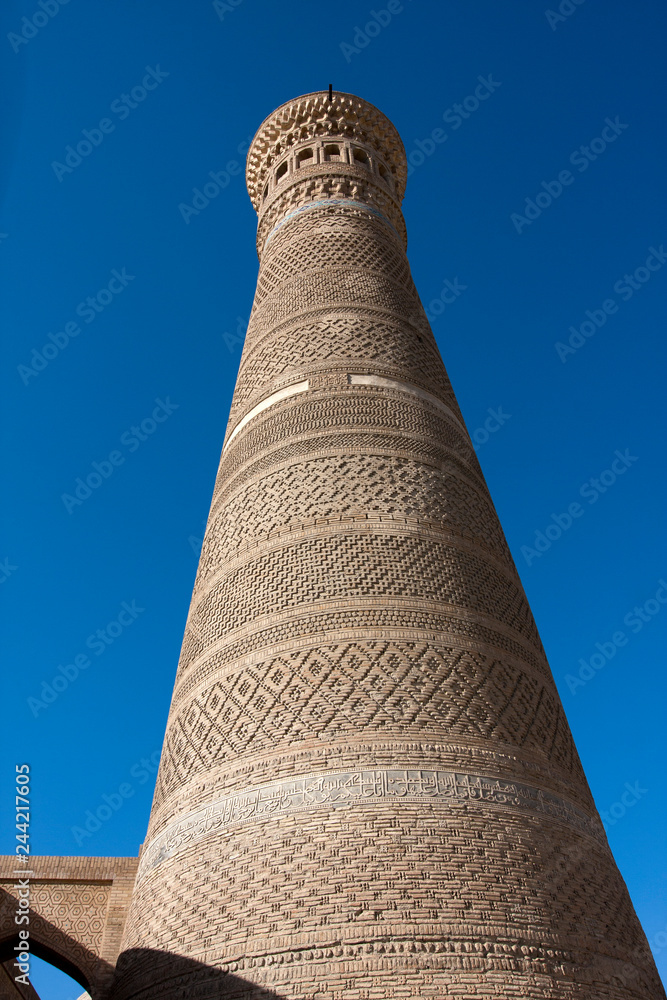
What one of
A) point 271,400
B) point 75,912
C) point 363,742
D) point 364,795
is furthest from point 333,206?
point 75,912

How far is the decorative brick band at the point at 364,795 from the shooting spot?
112 inches

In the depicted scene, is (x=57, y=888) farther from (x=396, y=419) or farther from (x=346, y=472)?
(x=396, y=419)

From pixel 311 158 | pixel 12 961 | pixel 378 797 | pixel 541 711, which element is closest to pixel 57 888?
pixel 12 961

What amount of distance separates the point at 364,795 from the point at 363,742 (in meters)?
0.20

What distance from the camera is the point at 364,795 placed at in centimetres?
285

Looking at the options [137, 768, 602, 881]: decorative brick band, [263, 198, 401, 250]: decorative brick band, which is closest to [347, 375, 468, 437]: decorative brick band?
[263, 198, 401, 250]: decorative brick band

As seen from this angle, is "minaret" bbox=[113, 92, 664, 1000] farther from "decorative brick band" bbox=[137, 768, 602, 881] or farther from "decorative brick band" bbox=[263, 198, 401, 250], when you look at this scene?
"decorative brick band" bbox=[263, 198, 401, 250]

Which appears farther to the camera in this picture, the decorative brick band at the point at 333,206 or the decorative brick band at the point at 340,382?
the decorative brick band at the point at 333,206

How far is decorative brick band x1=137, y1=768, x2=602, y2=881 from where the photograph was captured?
2.85 metres

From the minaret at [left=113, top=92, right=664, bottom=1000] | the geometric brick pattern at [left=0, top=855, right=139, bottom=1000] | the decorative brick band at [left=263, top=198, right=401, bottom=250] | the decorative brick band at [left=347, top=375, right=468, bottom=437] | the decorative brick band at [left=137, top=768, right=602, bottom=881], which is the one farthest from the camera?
the decorative brick band at [left=263, top=198, right=401, bottom=250]

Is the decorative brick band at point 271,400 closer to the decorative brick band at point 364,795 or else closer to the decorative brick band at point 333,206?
the decorative brick band at point 333,206

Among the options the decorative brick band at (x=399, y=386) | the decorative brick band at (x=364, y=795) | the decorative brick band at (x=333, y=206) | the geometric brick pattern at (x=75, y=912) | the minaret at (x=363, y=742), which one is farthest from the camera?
the decorative brick band at (x=333, y=206)

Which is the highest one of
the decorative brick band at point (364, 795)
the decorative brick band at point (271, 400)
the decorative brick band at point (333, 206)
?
the decorative brick band at point (333, 206)

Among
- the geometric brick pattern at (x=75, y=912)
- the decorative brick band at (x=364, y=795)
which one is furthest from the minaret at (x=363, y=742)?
the geometric brick pattern at (x=75, y=912)
